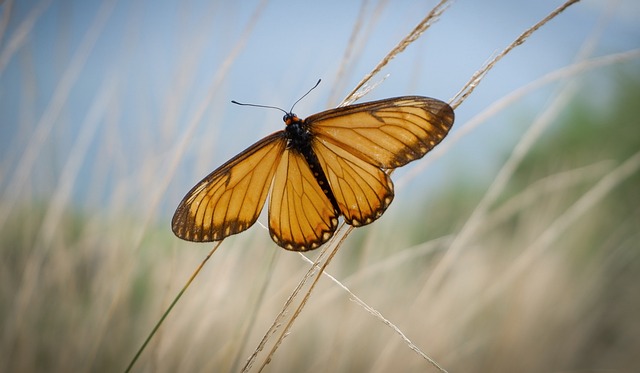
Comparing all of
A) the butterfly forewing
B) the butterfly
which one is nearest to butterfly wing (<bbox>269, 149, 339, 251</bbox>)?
the butterfly

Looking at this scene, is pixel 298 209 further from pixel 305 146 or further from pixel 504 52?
pixel 504 52

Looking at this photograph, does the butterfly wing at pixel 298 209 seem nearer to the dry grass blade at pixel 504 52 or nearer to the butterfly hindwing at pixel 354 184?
the butterfly hindwing at pixel 354 184

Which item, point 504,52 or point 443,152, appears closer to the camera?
point 504,52

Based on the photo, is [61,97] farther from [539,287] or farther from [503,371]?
[539,287]

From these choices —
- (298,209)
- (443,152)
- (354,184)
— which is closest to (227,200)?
(298,209)

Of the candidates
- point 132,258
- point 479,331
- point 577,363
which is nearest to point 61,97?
point 132,258

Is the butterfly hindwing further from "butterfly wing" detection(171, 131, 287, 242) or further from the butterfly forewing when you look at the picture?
"butterfly wing" detection(171, 131, 287, 242)
